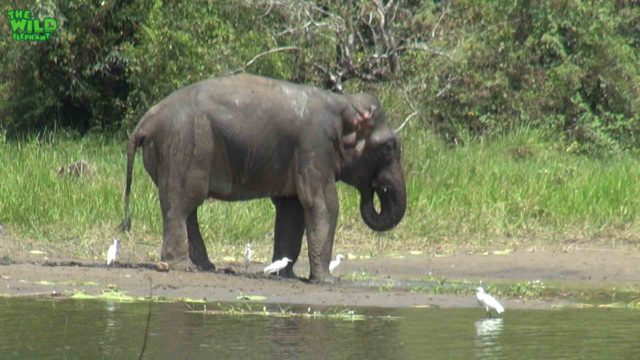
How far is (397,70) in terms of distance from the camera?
64.8 ft

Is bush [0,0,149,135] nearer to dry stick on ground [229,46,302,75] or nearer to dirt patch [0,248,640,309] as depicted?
dry stick on ground [229,46,302,75]

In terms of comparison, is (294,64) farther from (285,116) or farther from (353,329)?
(353,329)

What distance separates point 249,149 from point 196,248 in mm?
929

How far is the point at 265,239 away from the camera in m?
14.6

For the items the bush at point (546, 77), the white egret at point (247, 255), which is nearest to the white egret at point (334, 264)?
the white egret at point (247, 255)

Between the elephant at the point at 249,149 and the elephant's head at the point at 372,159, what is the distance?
0.01m

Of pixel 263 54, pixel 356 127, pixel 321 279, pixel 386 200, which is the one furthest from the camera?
pixel 263 54

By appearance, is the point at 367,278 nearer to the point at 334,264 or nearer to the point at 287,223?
the point at 334,264

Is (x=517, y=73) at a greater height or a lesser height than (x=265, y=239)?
greater

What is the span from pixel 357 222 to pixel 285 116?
3.25 meters

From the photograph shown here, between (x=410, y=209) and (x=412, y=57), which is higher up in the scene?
(x=412, y=57)

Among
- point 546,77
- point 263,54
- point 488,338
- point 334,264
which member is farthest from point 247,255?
point 546,77

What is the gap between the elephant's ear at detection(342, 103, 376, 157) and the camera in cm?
1243

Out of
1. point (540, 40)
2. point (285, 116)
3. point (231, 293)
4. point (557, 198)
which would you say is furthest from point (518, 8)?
point (231, 293)
